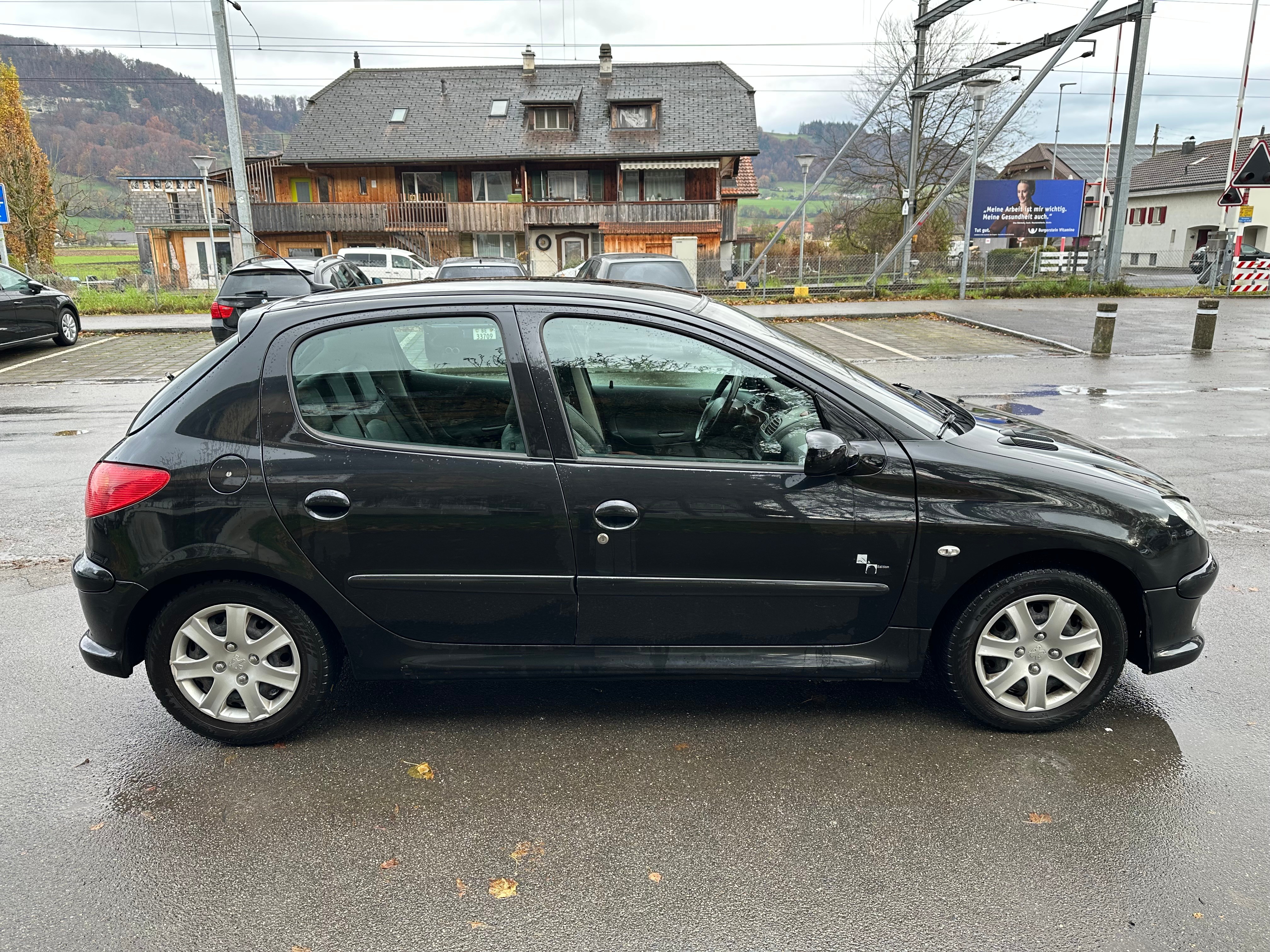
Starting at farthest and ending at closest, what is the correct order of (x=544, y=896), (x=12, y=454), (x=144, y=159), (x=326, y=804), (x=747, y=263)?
(x=144, y=159) → (x=747, y=263) → (x=12, y=454) → (x=326, y=804) → (x=544, y=896)

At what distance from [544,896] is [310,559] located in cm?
148

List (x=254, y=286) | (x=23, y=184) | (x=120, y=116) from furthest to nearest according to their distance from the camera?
(x=120, y=116), (x=23, y=184), (x=254, y=286)

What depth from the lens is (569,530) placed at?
130 inches

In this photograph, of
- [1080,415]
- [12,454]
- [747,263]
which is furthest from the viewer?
[747,263]

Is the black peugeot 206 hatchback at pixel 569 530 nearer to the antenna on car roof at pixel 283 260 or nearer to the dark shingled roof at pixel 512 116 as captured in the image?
the antenna on car roof at pixel 283 260

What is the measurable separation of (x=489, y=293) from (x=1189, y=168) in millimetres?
68152

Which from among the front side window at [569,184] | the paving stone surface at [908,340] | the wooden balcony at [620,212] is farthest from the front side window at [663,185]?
the paving stone surface at [908,340]

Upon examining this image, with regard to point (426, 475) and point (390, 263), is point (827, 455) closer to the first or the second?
point (426, 475)

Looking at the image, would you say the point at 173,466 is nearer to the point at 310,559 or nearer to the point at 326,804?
the point at 310,559

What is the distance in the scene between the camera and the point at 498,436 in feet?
11.1

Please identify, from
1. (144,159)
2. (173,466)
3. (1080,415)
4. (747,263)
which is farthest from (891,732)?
(144,159)

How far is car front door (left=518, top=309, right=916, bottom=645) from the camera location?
10.9 feet

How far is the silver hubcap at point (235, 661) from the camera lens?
3428 millimetres

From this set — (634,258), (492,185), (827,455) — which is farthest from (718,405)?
(492,185)
